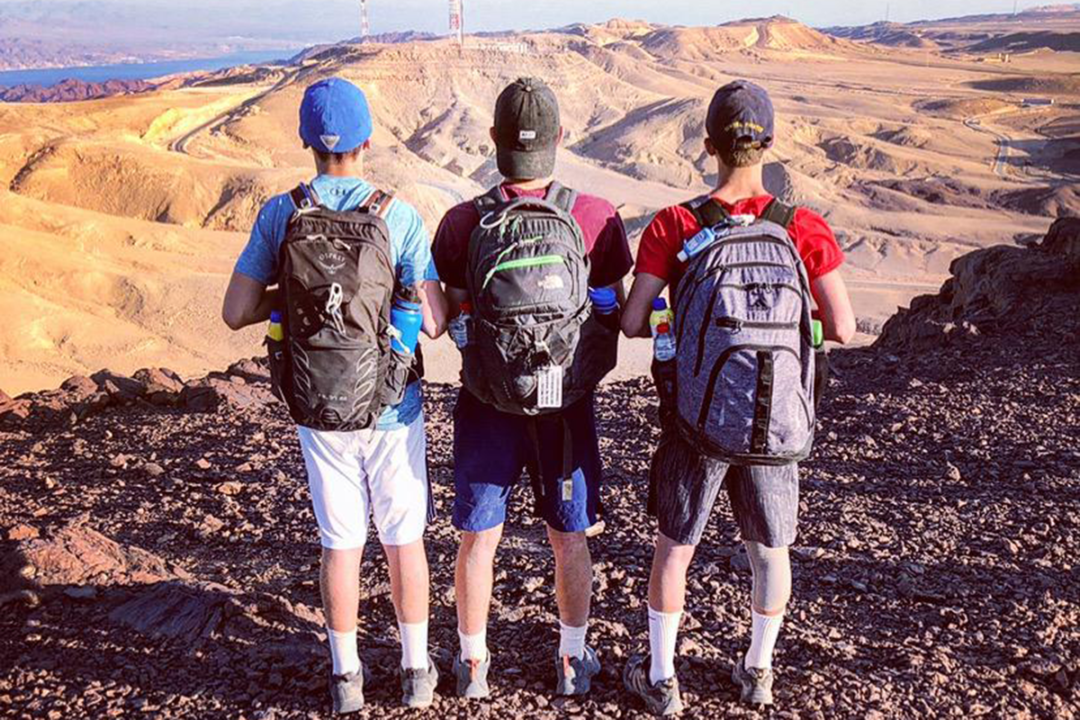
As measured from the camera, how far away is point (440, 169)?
38.0m

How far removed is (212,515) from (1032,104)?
69428mm

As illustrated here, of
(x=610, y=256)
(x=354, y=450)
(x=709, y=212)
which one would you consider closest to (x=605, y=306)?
(x=610, y=256)

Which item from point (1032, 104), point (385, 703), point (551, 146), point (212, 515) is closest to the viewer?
point (551, 146)

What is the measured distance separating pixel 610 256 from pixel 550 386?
0.44 metres

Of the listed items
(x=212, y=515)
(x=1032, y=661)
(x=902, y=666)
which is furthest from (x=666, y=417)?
(x=212, y=515)

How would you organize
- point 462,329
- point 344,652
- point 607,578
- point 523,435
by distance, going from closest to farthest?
point 462,329
point 523,435
point 344,652
point 607,578

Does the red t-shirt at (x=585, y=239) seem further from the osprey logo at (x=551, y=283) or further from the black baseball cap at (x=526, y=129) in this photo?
the osprey logo at (x=551, y=283)

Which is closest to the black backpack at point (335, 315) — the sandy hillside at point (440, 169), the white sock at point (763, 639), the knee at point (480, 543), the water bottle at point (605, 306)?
the knee at point (480, 543)

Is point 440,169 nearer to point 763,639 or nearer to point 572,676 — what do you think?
point 572,676

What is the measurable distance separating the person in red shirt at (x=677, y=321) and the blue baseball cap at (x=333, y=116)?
0.88 m

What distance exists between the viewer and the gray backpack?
2.62 m

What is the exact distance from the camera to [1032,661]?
3.56 meters

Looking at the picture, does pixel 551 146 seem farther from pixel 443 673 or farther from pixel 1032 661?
pixel 1032 661

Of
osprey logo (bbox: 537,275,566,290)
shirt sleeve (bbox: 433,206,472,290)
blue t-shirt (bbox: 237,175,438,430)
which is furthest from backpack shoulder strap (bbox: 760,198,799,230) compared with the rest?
blue t-shirt (bbox: 237,175,438,430)
